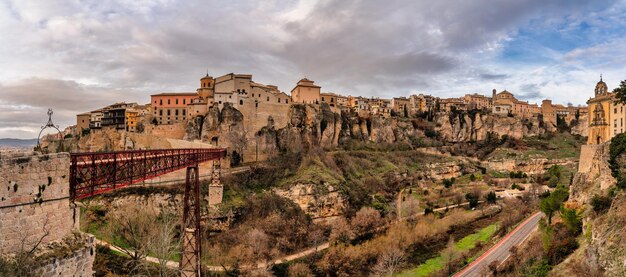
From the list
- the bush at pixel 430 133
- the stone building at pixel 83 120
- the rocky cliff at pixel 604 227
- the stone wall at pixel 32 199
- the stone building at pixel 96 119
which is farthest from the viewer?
the bush at pixel 430 133

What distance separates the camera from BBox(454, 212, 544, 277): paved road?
28.8 meters

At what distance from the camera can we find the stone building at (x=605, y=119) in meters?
32.3

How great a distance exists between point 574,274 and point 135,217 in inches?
1128

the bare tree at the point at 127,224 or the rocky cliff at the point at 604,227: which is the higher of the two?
the rocky cliff at the point at 604,227

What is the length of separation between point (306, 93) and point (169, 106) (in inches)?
872

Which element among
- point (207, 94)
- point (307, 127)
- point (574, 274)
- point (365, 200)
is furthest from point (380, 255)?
point (207, 94)

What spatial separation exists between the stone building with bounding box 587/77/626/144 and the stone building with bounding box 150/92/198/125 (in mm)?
46236

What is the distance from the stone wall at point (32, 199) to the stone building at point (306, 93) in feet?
182

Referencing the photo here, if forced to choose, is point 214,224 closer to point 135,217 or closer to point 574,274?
point 135,217

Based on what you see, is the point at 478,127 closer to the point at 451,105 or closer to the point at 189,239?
the point at 451,105

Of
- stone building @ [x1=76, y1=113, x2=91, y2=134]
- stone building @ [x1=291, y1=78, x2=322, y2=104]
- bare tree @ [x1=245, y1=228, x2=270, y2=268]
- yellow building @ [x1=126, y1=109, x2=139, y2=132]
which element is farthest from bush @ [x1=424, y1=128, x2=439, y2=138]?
stone building @ [x1=76, y1=113, x2=91, y2=134]

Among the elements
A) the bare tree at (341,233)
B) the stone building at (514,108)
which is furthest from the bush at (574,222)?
the stone building at (514,108)

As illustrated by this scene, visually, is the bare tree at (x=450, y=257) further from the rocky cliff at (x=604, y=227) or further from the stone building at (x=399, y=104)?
the stone building at (x=399, y=104)

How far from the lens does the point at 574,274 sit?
685 inches
